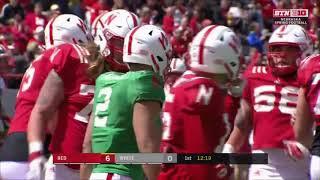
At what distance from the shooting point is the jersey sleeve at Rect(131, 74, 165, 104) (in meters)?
5.50

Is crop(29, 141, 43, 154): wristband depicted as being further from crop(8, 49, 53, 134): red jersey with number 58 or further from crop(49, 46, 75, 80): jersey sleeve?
crop(8, 49, 53, 134): red jersey with number 58

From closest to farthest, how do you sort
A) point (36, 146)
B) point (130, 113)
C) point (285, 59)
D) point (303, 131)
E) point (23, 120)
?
point (130, 113)
point (36, 146)
point (23, 120)
point (303, 131)
point (285, 59)

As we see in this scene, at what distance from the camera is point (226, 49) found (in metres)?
5.49

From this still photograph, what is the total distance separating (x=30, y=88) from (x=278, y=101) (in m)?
1.94

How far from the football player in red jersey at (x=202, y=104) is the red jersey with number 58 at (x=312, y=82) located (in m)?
1.80

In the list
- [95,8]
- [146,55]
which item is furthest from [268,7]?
[95,8]

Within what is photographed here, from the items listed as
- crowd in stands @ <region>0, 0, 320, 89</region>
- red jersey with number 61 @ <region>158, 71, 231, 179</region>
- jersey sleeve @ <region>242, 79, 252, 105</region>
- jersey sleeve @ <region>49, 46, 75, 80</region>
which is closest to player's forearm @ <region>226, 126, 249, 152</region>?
jersey sleeve @ <region>242, 79, 252, 105</region>

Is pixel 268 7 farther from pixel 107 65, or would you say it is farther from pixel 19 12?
pixel 19 12

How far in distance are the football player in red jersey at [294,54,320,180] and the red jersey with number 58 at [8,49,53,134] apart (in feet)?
5.73

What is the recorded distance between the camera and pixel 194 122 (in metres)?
5.38

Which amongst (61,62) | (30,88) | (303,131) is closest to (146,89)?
(61,62)

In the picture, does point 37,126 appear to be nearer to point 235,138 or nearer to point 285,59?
point 235,138

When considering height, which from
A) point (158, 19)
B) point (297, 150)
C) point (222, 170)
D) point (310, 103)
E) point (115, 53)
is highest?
point (115, 53)

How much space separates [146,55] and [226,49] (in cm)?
58
